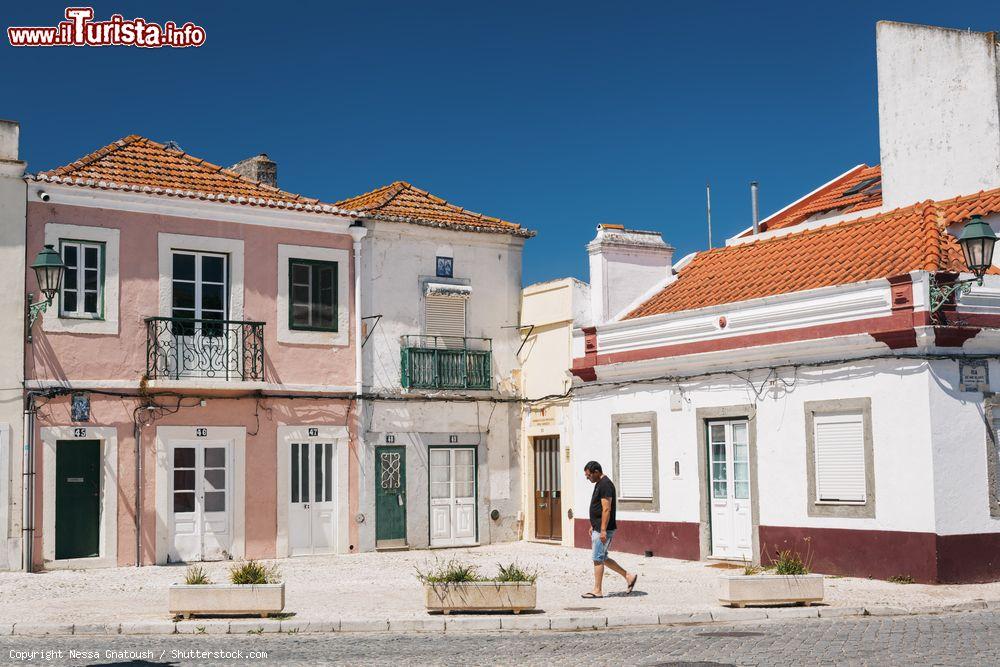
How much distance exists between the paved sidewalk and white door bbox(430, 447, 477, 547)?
278 cm

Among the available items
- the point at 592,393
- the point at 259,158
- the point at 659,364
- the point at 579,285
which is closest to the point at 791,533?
the point at 659,364

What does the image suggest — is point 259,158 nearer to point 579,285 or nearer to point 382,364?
point 382,364

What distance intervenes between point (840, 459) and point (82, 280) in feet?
38.8

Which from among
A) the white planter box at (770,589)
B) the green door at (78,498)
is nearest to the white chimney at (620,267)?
the green door at (78,498)

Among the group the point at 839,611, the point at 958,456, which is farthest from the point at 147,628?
the point at 958,456

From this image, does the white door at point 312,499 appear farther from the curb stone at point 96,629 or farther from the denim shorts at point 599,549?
the curb stone at point 96,629

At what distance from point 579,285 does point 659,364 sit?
334 cm

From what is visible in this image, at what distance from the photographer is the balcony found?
895 inches

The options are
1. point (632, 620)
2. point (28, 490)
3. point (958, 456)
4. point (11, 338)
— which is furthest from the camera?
point (11, 338)

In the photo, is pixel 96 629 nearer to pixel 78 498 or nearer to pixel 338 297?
pixel 78 498

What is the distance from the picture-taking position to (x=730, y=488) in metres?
18.8

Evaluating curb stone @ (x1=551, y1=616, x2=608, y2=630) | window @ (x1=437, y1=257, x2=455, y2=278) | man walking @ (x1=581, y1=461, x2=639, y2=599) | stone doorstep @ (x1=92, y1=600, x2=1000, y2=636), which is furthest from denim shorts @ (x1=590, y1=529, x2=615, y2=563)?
window @ (x1=437, y1=257, x2=455, y2=278)

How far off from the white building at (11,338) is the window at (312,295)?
14.8 ft

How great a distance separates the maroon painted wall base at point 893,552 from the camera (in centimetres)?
1553
